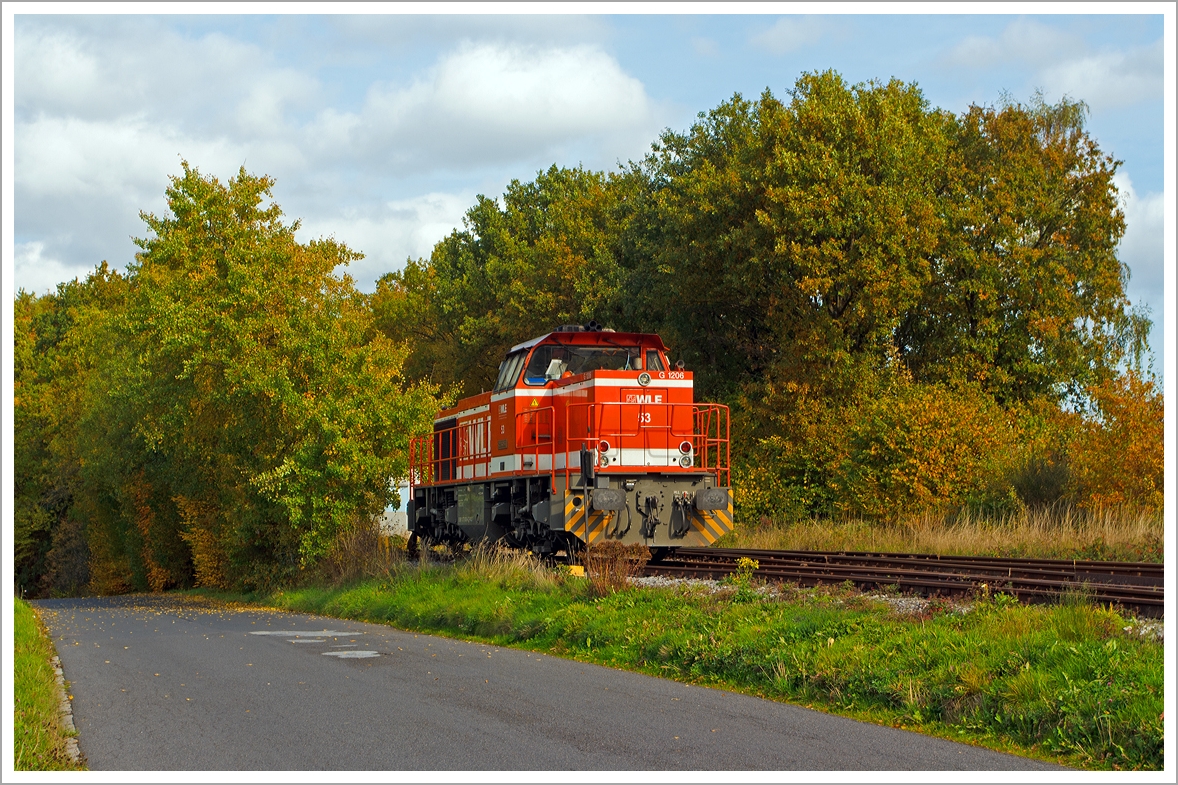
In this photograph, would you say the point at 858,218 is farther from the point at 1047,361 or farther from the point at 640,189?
the point at 640,189

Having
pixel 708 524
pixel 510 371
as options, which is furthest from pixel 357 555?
pixel 708 524

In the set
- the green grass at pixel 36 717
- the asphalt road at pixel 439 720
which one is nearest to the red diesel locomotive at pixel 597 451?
the asphalt road at pixel 439 720

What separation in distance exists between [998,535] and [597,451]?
8.32 m

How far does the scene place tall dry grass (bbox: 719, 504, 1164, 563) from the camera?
64.5ft

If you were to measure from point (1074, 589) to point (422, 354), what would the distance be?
46.5 m

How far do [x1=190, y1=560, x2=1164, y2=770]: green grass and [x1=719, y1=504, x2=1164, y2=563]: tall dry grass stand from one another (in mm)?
7919

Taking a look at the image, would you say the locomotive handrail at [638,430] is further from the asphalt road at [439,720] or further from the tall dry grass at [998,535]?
the asphalt road at [439,720]

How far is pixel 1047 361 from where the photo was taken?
114 feet

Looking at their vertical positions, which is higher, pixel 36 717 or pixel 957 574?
pixel 957 574

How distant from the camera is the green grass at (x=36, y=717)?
24.3ft

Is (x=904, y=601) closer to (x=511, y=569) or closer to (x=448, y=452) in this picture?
(x=511, y=569)

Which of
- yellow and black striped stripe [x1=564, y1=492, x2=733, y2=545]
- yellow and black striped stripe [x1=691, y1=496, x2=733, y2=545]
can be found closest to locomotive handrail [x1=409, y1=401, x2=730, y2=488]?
yellow and black striped stripe [x1=564, y1=492, x2=733, y2=545]

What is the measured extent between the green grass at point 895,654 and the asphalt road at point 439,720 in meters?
0.45

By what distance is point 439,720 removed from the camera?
8.66 m
